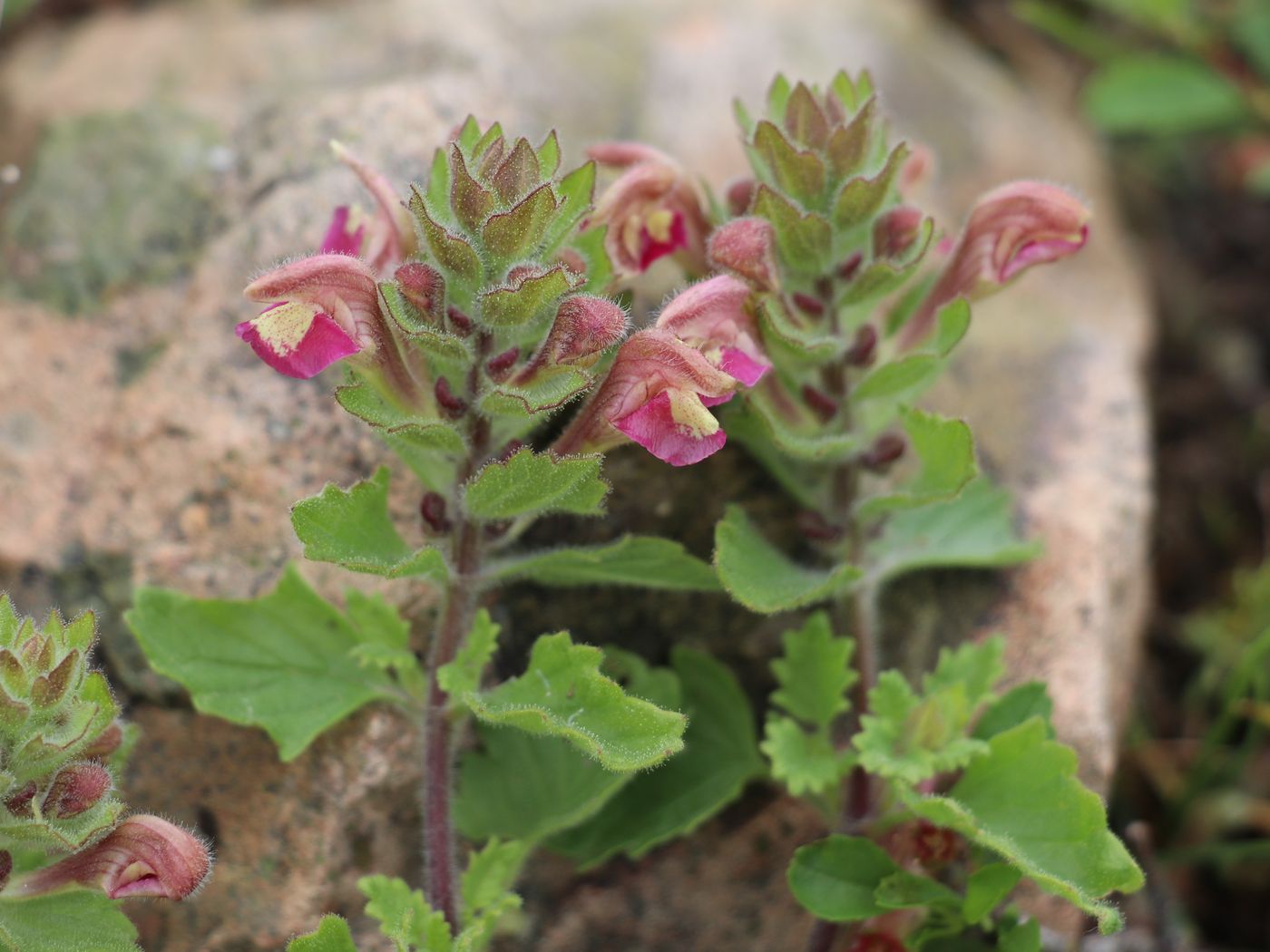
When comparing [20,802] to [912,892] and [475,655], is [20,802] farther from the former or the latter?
[912,892]

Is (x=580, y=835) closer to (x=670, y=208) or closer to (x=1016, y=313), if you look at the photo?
(x=670, y=208)

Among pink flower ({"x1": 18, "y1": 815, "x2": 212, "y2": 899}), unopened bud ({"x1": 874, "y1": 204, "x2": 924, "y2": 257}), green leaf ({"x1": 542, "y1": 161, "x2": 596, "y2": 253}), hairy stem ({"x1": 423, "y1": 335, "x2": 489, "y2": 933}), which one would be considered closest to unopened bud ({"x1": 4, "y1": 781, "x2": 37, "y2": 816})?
pink flower ({"x1": 18, "y1": 815, "x2": 212, "y2": 899})

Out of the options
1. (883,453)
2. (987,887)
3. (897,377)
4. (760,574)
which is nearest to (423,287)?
(760,574)

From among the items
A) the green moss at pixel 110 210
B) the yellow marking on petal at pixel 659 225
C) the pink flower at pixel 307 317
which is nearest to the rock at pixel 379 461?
the green moss at pixel 110 210

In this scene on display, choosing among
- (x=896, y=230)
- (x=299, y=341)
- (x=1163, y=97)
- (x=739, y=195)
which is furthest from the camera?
(x=1163, y=97)

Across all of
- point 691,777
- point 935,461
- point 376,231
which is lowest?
point 691,777

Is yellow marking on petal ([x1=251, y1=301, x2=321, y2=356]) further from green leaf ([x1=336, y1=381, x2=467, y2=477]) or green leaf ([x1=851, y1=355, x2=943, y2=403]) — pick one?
green leaf ([x1=851, y1=355, x2=943, y2=403])

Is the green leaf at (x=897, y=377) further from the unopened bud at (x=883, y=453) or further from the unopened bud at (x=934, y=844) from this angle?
the unopened bud at (x=934, y=844)
